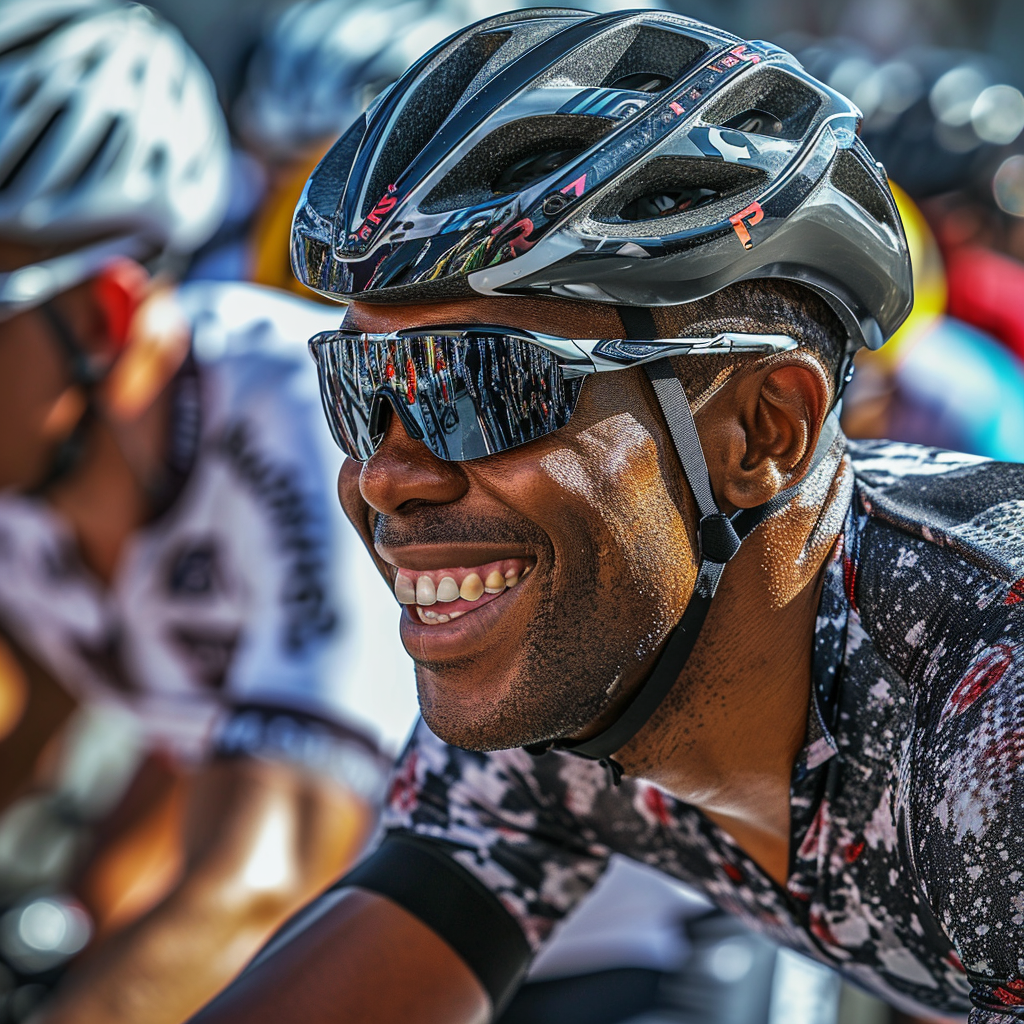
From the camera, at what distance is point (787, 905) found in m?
1.89

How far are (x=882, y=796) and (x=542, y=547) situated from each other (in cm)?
61

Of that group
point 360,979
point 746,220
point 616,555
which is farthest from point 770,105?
point 360,979

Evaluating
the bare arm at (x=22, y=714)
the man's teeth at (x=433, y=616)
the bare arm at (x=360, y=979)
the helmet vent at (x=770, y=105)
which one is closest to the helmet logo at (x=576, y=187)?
the helmet vent at (x=770, y=105)

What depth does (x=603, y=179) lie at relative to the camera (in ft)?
5.05

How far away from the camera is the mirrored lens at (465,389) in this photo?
1.53 m

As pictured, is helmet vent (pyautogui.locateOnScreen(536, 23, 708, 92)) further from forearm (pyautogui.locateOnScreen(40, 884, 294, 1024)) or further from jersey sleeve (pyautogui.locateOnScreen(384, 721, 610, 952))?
forearm (pyautogui.locateOnScreen(40, 884, 294, 1024))

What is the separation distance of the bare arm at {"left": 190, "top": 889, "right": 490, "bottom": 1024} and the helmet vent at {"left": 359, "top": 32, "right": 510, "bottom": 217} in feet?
3.68

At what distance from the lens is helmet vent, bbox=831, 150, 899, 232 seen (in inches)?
66.9

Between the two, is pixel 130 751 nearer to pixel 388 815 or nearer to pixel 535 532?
pixel 388 815

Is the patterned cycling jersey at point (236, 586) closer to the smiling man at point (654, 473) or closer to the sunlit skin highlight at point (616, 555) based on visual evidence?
the smiling man at point (654, 473)

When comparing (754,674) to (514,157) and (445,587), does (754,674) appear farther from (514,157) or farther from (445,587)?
(514,157)

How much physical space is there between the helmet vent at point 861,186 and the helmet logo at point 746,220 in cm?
18

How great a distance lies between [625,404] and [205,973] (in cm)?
159

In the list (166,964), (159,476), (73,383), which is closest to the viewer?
(166,964)
